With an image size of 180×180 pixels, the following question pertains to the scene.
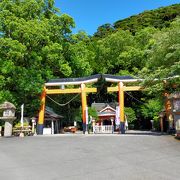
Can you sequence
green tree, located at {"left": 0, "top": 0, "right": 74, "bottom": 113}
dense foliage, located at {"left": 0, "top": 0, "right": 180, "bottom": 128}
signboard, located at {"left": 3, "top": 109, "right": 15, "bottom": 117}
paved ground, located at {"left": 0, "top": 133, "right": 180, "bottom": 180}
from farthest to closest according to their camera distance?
1. green tree, located at {"left": 0, "top": 0, "right": 74, "bottom": 113}
2. signboard, located at {"left": 3, "top": 109, "right": 15, "bottom": 117}
3. dense foliage, located at {"left": 0, "top": 0, "right": 180, "bottom": 128}
4. paved ground, located at {"left": 0, "top": 133, "right": 180, "bottom": 180}

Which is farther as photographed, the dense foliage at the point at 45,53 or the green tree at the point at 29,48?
the green tree at the point at 29,48

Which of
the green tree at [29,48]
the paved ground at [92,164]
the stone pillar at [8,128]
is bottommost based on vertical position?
the paved ground at [92,164]

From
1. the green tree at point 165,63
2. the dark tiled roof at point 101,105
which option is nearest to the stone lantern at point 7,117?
the green tree at point 165,63

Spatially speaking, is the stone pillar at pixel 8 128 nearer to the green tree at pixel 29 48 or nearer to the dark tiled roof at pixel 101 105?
the green tree at pixel 29 48

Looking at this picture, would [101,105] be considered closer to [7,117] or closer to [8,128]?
[8,128]

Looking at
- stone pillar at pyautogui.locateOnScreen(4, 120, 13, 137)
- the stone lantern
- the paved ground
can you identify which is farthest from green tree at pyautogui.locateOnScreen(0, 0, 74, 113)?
the paved ground

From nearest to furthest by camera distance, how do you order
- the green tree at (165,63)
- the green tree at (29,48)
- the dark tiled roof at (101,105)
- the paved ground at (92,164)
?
the paved ground at (92,164) < the green tree at (165,63) < the green tree at (29,48) < the dark tiled roof at (101,105)

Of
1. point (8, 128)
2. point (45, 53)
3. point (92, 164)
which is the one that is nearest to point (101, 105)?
point (45, 53)

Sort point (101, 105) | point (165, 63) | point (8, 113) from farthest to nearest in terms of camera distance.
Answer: point (101, 105)
point (8, 113)
point (165, 63)

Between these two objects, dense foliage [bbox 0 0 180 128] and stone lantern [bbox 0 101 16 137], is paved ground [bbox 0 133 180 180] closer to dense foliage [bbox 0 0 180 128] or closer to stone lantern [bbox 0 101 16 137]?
dense foliage [bbox 0 0 180 128]

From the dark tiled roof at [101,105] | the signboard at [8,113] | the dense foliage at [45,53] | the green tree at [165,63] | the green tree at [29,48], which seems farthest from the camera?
the dark tiled roof at [101,105]

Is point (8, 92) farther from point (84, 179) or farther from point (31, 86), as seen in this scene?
point (84, 179)

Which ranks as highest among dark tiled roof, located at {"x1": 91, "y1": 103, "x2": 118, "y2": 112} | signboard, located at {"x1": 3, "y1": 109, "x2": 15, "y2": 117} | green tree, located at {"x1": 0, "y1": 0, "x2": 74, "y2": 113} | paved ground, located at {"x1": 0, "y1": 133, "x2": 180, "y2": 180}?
green tree, located at {"x1": 0, "y1": 0, "x2": 74, "y2": 113}

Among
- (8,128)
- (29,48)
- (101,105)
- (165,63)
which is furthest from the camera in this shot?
(101,105)
